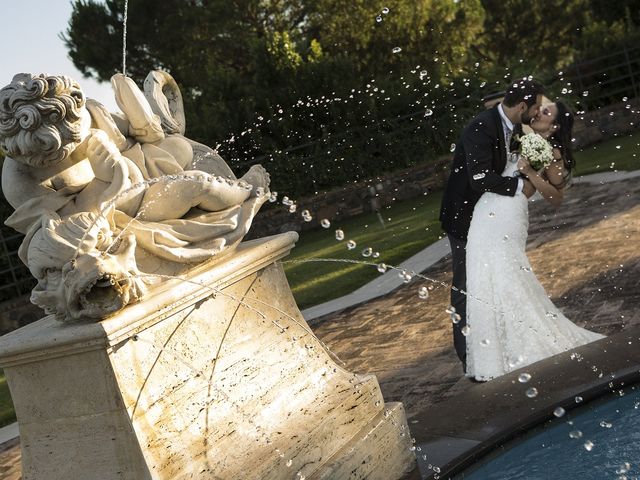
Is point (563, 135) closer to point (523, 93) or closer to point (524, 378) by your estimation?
point (523, 93)

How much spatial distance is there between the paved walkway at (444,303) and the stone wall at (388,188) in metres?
6.94

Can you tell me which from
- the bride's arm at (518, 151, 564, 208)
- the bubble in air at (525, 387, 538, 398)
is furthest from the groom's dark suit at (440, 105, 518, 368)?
the bubble in air at (525, 387, 538, 398)

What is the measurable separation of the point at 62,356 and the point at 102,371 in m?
0.17

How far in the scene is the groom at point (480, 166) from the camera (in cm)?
602

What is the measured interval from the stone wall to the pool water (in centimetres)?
1442

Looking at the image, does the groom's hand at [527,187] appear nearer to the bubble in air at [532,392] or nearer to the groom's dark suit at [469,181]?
the groom's dark suit at [469,181]

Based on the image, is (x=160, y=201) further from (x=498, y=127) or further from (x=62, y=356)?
(x=498, y=127)

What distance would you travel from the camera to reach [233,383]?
3924mm

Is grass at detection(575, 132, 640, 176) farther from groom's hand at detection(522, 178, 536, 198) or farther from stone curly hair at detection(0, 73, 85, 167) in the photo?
stone curly hair at detection(0, 73, 85, 167)

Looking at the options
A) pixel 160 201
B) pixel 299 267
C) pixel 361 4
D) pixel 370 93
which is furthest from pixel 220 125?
pixel 160 201

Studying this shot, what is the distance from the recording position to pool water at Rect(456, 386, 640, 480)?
4.21m

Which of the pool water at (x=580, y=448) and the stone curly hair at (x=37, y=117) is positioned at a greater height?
the stone curly hair at (x=37, y=117)

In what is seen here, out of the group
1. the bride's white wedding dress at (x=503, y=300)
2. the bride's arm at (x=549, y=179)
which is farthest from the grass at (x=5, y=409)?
the bride's arm at (x=549, y=179)

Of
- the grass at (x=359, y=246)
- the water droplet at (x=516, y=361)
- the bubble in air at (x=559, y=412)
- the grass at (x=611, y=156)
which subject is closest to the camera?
the bubble in air at (x=559, y=412)
